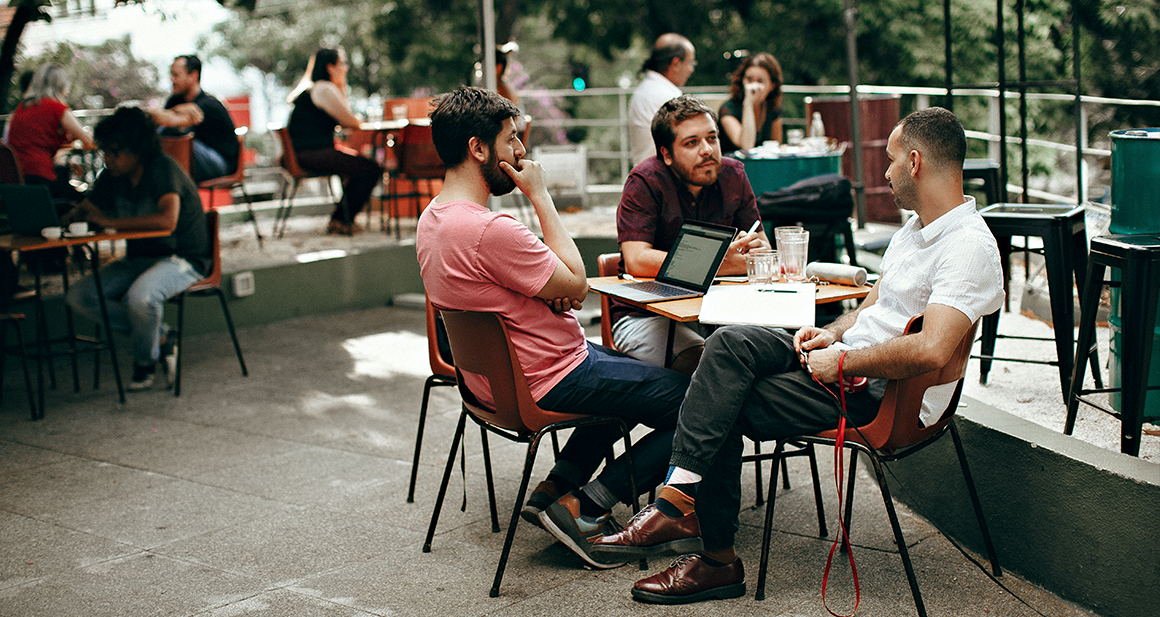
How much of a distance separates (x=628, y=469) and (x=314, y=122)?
5761mm

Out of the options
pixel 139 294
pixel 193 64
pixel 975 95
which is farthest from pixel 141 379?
pixel 975 95

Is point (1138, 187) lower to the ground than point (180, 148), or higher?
lower

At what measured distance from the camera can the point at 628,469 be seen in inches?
117

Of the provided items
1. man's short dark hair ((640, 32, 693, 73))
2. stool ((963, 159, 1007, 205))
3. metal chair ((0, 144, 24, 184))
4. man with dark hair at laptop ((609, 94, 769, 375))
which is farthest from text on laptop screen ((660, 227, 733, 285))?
metal chair ((0, 144, 24, 184))

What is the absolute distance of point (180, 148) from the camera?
716 cm

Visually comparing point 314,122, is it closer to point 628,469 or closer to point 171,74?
point 171,74

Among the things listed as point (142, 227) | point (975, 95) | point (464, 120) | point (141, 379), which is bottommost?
point (141, 379)

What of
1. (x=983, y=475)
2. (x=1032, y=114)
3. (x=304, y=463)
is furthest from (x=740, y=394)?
(x=1032, y=114)

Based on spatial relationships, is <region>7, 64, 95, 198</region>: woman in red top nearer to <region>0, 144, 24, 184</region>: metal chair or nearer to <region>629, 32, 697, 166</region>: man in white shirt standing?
<region>0, 144, 24, 184</region>: metal chair

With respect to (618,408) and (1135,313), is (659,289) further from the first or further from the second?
(1135,313)

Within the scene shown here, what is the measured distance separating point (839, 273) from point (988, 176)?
7.20 ft

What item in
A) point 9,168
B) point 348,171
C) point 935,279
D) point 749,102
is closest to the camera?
point 935,279

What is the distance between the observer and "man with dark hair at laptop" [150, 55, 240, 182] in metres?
7.43

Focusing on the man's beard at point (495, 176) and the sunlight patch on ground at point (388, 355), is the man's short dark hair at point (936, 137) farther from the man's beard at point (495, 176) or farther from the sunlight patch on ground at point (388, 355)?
the sunlight patch on ground at point (388, 355)
